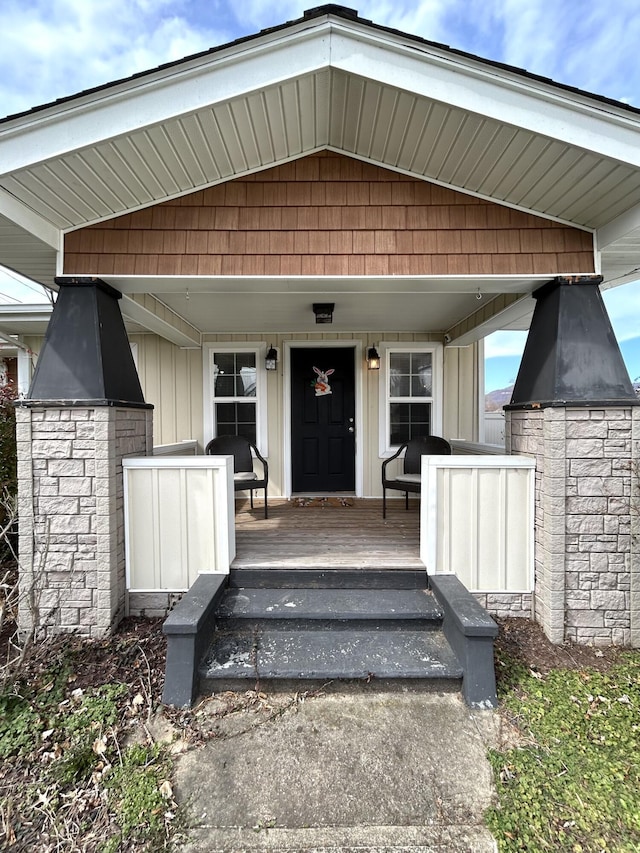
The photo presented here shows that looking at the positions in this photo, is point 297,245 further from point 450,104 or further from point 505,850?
point 505,850

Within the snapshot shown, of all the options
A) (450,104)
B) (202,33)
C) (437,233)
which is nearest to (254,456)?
(437,233)

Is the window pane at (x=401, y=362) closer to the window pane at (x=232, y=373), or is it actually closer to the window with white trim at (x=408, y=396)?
the window with white trim at (x=408, y=396)

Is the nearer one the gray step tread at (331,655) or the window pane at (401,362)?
the gray step tread at (331,655)

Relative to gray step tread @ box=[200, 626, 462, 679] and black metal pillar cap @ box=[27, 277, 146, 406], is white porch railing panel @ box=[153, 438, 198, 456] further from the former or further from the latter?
gray step tread @ box=[200, 626, 462, 679]

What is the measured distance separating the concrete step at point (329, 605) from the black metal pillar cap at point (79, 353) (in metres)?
1.63

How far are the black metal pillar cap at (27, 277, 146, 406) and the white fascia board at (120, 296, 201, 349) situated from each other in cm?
36

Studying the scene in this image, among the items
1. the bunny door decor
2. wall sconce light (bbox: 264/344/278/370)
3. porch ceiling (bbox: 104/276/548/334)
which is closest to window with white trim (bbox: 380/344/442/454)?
porch ceiling (bbox: 104/276/548/334)

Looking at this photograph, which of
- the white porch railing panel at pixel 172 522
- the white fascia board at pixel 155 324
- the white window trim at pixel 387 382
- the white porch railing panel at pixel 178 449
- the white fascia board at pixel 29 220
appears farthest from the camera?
the white window trim at pixel 387 382

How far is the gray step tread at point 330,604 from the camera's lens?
2545 millimetres

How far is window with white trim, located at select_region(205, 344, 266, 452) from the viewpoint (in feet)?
16.9

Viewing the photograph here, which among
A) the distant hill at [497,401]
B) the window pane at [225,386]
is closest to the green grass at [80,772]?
the window pane at [225,386]

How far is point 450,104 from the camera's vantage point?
2.28 meters

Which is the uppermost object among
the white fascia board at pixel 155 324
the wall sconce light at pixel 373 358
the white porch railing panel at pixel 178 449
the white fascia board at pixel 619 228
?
the white fascia board at pixel 619 228

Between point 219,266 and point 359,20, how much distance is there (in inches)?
62.5
